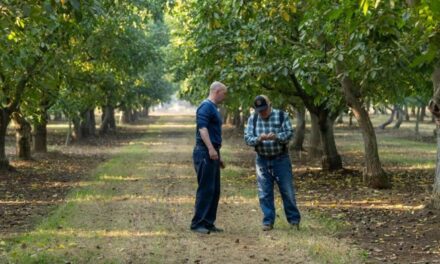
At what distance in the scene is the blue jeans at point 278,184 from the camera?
9.02 metres

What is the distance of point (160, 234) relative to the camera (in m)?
8.80

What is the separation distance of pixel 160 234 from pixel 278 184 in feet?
5.91

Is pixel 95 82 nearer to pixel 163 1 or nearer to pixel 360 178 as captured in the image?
pixel 163 1

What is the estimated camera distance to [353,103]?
14.5 m

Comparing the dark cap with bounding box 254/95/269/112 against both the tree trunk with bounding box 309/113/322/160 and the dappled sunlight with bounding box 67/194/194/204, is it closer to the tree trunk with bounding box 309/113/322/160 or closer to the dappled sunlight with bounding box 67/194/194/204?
the dappled sunlight with bounding box 67/194/194/204

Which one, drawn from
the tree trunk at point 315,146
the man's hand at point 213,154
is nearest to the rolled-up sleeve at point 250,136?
the man's hand at point 213,154

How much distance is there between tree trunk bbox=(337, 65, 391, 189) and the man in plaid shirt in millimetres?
5477

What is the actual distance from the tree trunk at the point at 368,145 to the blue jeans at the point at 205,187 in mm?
6051

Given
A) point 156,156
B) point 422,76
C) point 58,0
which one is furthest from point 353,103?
point 156,156

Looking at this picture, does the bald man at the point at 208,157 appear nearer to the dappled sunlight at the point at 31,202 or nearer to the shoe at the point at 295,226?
the shoe at the point at 295,226

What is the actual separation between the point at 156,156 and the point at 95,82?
16.8 ft

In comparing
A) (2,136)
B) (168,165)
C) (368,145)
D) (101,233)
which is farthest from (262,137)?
(168,165)

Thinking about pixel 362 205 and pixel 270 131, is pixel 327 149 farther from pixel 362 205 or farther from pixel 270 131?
pixel 270 131

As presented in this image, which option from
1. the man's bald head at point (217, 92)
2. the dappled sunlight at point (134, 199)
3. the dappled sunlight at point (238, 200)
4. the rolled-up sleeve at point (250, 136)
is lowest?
the dappled sunlight at point (134, 199)
